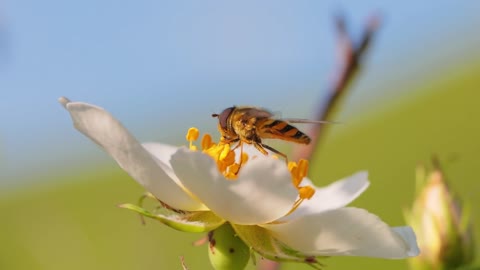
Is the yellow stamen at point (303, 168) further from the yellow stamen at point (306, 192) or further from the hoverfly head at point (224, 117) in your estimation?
A: the hoverfly head at point (224, 117)

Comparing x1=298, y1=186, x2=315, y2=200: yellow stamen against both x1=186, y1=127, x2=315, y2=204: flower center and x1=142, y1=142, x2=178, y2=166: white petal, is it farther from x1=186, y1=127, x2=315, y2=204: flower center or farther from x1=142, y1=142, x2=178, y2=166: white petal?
x1=142, y1=142, x2=178, y2=166: white petal

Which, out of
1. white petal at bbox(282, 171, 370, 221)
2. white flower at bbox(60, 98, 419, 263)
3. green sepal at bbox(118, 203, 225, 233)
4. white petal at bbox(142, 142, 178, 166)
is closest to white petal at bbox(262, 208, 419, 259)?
white flower at bbox(60, 98, 419, 263)

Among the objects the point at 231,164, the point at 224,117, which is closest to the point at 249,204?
the point at 231,164

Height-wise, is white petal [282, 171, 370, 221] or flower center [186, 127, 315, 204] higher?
flower center [186, 127, 315, 204]

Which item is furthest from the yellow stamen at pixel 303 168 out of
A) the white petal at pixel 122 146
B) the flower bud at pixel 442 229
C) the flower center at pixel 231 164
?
the flower bud at pixel 442 229

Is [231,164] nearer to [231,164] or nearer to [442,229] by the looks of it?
[231,164]

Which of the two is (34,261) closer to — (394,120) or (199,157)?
(199,157)

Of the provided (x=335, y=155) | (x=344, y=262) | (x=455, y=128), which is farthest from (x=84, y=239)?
(x=455, y=128)

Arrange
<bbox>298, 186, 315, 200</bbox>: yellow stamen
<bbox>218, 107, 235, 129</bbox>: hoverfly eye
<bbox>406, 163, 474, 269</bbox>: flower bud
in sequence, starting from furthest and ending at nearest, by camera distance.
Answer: <bbox>406, 163, 474, 269</bbox>: flower bud < <bbox>218, 107, 235, 129</bbox>: hoverfly eye < <bbox>298, 186, 315, 200</bbox>: yellow stamen
